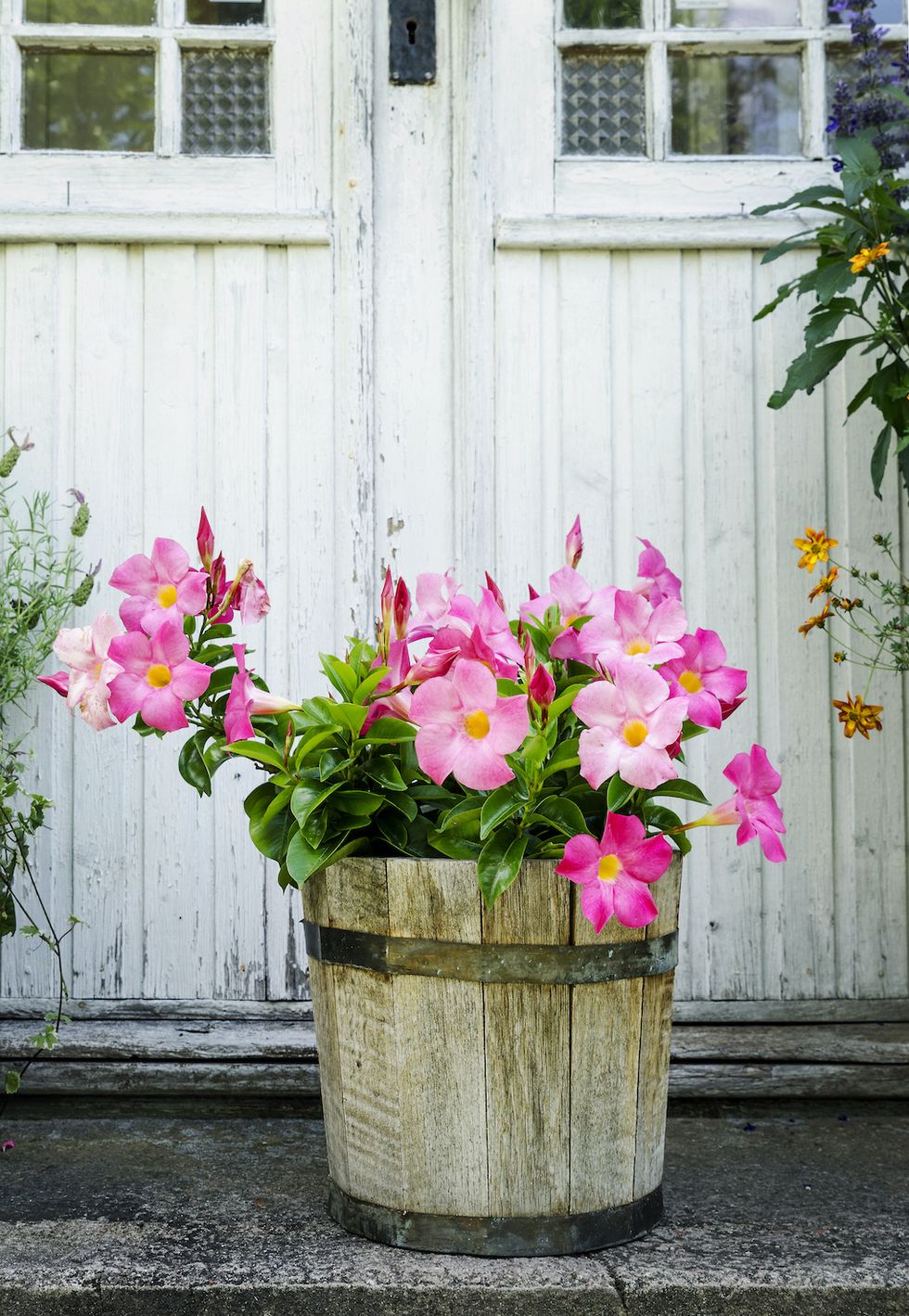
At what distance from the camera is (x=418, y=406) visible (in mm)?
2340

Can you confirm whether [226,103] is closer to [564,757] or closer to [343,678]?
[343,678]

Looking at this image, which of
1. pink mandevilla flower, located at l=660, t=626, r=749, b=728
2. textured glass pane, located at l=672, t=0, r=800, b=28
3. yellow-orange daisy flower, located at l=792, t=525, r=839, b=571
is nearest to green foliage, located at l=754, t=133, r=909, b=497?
yellow-orange daisy flower, located at l=792, t=525, r=839, b=571

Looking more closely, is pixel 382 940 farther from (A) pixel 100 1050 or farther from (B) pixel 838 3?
(B) pixel 838 3

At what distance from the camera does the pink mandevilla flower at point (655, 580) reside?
60.4 inches

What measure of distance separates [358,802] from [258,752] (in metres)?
0.14

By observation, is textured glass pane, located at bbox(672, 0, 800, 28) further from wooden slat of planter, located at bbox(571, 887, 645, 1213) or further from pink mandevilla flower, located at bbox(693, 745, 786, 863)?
wooden slat of planter, located at bbox(571, 887, 645, 1213)

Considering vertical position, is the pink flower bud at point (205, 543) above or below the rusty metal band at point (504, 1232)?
above

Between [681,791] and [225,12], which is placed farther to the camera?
[225,12]

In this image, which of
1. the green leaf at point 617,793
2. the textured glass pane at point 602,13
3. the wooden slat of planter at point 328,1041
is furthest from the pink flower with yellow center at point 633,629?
the textured glass pane at point 602,13

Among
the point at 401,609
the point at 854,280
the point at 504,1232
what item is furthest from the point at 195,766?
the point at 854,280

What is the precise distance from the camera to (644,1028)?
4.86 ft

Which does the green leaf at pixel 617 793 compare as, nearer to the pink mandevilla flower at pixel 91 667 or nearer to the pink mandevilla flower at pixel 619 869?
the pink mandevilla flower at pixel 619 869

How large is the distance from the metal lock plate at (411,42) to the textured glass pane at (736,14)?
19.9 inches

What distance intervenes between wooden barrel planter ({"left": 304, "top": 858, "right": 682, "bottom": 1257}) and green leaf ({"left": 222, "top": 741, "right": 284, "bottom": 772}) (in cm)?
16
